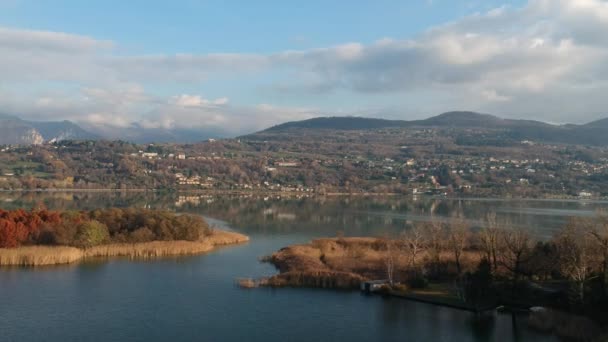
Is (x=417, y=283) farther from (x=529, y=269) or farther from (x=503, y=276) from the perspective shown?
(x=529, y=269)

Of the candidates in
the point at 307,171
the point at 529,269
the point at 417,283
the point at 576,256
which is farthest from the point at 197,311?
the point at 307,171

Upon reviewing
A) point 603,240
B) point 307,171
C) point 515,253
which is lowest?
point 307,171

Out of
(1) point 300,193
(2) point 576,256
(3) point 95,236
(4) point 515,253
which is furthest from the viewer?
(1) point 300,193

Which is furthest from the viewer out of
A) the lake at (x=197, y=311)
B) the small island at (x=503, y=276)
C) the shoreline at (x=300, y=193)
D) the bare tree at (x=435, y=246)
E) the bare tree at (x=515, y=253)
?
the shoreline at (x=300, y=193)

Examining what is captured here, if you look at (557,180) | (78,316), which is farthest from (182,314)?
(557,180)

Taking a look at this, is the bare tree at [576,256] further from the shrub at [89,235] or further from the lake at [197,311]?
the shrub at [89,235]

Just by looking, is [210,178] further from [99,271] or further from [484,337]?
[484,337]

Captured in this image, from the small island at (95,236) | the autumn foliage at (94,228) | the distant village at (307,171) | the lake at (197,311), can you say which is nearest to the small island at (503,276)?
the lake at (197,311)
